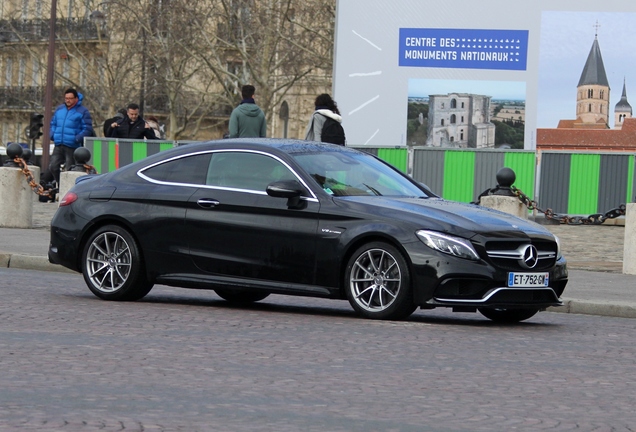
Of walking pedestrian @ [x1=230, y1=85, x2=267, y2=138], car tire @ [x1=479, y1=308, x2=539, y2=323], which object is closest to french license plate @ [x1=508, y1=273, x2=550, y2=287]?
car tire @ [x1=479, y1=308, x2=539, y2=323]

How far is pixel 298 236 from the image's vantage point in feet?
39.4

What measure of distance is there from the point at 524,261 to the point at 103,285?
358cm

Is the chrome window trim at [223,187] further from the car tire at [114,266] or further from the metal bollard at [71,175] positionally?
the metal bollard at [71,175]

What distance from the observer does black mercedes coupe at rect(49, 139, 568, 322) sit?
11477 mm

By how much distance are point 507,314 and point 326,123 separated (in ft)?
27.3

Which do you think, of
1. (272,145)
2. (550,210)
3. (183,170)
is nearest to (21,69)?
(550,210)

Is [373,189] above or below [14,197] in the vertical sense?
above

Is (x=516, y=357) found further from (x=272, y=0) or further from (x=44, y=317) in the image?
(x=272, y=0)

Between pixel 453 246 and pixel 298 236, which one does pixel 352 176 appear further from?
pixel 453 246

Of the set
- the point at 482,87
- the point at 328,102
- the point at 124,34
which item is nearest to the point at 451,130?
the point at 482,87

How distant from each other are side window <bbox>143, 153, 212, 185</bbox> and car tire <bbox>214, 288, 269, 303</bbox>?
108 cm

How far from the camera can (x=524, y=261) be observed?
11.6m

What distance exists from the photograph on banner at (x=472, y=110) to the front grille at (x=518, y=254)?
20.0 metres

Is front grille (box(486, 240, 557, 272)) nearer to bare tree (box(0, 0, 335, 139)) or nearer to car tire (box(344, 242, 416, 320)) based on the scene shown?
car tire (box(344, 242, 416, 320))
